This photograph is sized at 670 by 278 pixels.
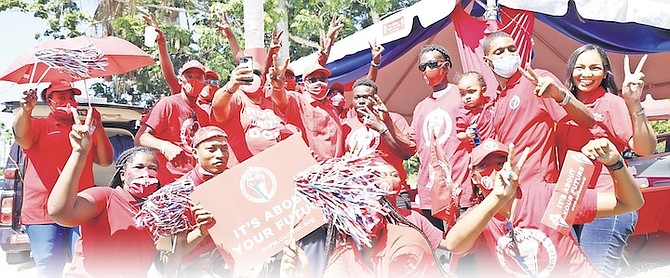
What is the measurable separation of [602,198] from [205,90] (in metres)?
2.63

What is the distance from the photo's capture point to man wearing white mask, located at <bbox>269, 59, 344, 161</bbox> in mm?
3754

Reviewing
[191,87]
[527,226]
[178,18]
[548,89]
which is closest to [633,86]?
[548,89]

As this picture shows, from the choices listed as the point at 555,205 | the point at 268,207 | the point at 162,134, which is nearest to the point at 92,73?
the point at 162,134

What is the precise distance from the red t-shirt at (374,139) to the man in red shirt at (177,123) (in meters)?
0.99

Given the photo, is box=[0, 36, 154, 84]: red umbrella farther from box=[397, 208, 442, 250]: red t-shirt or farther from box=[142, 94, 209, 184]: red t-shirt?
box=[397, 208, 442, 250]: red t-shirt

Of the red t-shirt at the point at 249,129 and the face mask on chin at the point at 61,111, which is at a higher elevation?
the face mask on chin at the point at 61,111

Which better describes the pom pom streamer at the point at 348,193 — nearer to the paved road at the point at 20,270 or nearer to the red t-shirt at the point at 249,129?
the red t-shirt at the point at 249,129

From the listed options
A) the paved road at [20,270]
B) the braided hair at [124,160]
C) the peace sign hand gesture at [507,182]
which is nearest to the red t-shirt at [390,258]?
the peace sign hand gesture at [507,182]

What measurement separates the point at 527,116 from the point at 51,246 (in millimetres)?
2968

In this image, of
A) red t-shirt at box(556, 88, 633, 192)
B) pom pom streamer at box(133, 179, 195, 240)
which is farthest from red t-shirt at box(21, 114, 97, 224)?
red t-shirt at box(556, 88, 633, 192)

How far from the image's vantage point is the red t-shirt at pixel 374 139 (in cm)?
351

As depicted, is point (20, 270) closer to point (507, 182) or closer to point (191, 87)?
point (191, 87)

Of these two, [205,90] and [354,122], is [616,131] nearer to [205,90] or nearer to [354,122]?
[354,122]

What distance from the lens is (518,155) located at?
2984 mm
